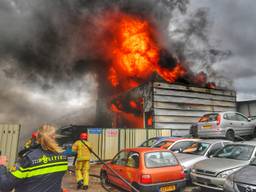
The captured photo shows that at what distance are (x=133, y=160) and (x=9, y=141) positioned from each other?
16.3ft

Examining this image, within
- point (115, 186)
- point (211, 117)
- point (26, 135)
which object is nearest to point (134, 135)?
point (211, 117)

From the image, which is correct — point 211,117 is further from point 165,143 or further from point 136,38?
point 136,38

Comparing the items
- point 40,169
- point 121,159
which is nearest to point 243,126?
point 121,159

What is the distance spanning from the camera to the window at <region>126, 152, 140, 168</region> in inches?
204

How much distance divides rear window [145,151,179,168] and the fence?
626 centimetres

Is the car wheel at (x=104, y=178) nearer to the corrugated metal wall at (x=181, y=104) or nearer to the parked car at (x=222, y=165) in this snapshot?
the parked car at (x=222, y=165)

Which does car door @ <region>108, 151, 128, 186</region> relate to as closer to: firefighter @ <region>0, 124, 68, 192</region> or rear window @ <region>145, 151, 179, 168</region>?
rear window @ <region>145, 151, 179, 168</region>

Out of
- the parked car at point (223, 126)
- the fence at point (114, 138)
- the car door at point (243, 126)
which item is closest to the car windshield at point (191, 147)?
the parked car at point (223, 126)

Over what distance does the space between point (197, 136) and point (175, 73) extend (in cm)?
983

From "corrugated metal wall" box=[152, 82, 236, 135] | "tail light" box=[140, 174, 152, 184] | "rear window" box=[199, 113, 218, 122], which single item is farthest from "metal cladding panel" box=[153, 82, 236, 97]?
"tail light" box=[140, 174, 152, 184]

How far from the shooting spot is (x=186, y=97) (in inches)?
574

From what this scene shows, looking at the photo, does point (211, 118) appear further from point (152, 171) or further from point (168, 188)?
point (152, 171)

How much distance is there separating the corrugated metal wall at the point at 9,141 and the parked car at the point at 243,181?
23.4ft

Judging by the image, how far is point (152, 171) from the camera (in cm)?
486
